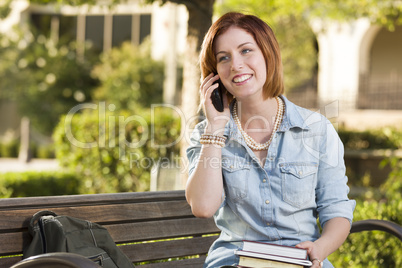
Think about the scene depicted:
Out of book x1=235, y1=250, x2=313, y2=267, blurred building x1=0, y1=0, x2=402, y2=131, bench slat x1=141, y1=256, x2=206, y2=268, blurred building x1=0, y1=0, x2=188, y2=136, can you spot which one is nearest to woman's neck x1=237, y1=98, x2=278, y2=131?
book x1=235, y1=250, x2=313, y2=267

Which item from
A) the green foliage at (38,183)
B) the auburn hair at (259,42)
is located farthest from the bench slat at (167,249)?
the green foliage at (38,183)

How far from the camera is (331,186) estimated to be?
2371mm

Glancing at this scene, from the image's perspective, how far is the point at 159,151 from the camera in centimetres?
788

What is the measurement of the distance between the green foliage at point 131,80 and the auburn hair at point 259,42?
15597 mm

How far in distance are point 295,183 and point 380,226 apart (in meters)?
0.77

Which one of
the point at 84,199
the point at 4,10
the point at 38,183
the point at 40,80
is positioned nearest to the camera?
the point at 84,199

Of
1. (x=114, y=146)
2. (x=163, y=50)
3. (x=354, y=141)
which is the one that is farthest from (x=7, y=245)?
(x=163, y=50)

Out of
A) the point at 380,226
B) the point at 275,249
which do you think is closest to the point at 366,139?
the point at 380,226

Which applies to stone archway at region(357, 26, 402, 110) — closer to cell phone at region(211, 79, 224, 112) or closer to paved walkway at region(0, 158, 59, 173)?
paved walkway at region(0, 158, 59, 173)

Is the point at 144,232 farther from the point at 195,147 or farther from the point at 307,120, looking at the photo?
the point at 307,120

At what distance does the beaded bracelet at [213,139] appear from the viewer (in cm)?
227

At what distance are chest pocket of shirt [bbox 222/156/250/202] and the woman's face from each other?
0.28 m

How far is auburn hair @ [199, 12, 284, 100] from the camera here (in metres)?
2.32

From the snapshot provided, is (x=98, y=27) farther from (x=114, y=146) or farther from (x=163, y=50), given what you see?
(x=114, y=146)
